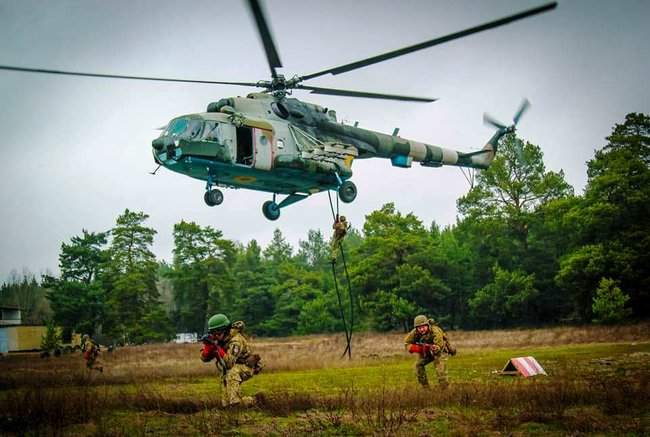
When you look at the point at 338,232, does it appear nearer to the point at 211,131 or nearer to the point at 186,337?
the point at 211,131

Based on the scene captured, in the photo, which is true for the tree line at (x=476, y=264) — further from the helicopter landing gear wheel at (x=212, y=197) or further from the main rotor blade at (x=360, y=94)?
the helicopter landing gear wheel at (x=212, y=197)

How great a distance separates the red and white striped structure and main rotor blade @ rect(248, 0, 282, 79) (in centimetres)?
964

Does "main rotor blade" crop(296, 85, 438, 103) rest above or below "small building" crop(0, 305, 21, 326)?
above

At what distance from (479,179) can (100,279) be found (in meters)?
33.5

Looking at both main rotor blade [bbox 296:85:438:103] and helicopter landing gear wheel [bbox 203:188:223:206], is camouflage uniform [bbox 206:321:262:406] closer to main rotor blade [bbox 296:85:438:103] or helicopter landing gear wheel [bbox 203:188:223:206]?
helicopter landing gear wheel [bbox 203:188:223:206]

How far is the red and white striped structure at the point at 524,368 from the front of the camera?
13.5 m

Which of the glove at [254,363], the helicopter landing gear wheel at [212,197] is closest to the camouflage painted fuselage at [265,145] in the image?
the helicopter landing gear wheel at [212,197]

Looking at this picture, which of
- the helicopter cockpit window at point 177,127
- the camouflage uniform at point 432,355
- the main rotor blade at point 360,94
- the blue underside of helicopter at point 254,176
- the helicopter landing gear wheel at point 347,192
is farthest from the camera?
the helicopter landing gear wheel at point 347,192

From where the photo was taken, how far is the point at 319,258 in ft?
334

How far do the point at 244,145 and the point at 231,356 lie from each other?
9124mm

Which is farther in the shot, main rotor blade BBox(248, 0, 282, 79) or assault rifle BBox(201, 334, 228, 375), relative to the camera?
main rotor blade BBox(248, 0, 282, 79)

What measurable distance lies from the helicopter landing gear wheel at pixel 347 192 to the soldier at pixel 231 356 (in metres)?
10.3

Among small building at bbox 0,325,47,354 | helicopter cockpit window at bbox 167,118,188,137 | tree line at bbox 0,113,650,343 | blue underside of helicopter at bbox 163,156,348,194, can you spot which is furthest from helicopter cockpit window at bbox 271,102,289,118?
small building at bbox 0,325,47,354

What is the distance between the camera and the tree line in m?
39.9
